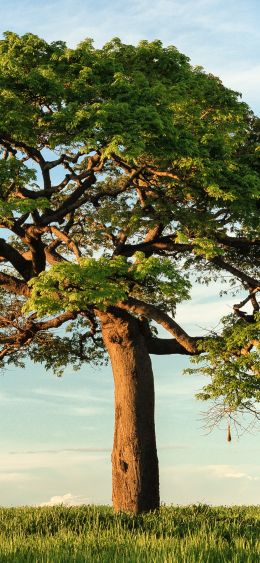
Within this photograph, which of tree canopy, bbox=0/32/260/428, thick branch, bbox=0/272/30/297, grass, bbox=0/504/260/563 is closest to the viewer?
grass, bbox=0/504/260/563

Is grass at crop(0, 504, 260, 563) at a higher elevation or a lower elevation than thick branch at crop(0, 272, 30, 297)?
lower

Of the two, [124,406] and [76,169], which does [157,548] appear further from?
[76,169]

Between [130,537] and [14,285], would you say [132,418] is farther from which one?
[130,537]

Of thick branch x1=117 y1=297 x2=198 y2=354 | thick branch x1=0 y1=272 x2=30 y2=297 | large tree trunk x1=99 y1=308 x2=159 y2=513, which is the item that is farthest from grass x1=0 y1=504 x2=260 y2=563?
thick branch x1=0 y1=272 x2=30 y2=297

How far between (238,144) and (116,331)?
6733 millimetres

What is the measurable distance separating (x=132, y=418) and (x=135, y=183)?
22.5ft

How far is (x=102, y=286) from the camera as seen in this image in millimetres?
16984

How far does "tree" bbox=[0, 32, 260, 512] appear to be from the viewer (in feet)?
56.7

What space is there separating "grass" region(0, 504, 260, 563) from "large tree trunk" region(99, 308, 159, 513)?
0.95 meters

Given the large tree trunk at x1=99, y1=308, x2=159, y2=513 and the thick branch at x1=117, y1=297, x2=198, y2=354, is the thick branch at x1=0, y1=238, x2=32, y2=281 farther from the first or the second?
the thick branch at x1=117, y1=297, x2=198, y2=354

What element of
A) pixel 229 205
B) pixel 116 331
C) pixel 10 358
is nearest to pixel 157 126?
pixel 229 205

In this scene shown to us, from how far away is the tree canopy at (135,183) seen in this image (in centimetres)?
1720

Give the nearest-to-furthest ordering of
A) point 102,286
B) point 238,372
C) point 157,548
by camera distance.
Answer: point 157,548, point 102,286, point 238,372

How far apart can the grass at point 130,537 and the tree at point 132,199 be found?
2.46 meters
